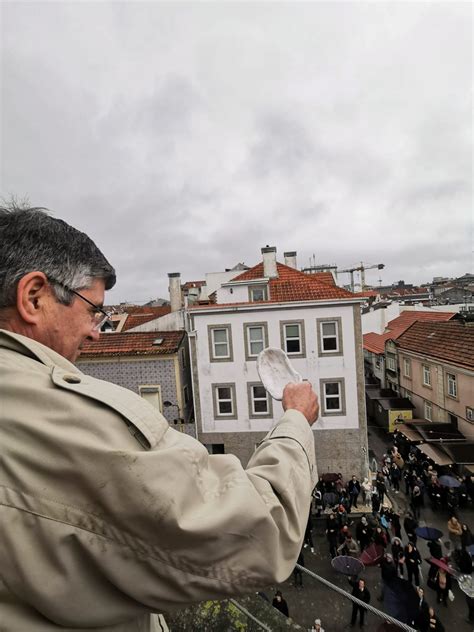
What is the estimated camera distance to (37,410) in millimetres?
994

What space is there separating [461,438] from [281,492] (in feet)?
72.8

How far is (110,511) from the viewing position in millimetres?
943

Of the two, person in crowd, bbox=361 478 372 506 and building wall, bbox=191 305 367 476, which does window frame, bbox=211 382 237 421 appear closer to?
building wall, bbox=191 305 367 476

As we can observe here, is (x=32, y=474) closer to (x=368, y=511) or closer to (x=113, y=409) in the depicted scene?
(x=113, y=409)

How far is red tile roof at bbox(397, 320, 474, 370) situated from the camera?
2007 centimetres

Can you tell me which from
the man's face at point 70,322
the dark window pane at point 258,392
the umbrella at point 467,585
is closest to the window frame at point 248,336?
the dark window pane at point 258,392

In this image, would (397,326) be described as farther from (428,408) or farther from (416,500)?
(416,500)

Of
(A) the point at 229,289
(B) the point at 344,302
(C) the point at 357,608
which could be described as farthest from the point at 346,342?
(C) the point at 357,608

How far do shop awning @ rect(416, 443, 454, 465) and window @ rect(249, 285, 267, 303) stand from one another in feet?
36.6

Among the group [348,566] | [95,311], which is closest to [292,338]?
[348,566]

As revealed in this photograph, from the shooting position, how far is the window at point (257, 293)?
1891 centimetres

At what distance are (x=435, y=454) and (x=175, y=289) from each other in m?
17.9

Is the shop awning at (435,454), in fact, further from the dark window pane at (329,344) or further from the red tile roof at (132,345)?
the red tile roof at (132,345)

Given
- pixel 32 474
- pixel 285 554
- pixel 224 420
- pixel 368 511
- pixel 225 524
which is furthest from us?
pixel 224 420
